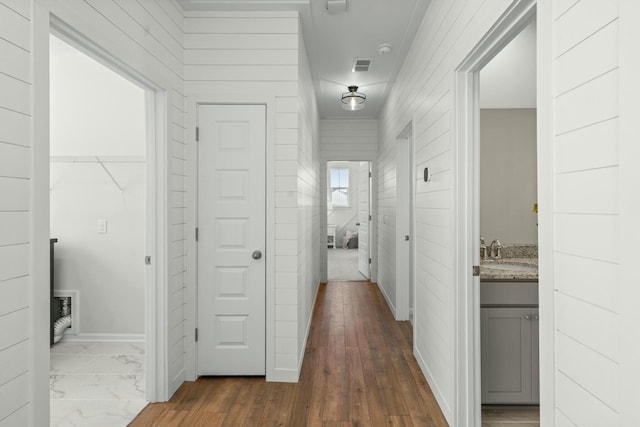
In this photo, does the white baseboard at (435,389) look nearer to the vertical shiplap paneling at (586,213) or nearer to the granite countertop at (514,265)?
the granite countertop at (514,265)

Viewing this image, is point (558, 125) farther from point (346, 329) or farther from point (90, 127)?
point (90, 127)

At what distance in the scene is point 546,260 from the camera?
1224 millimetres

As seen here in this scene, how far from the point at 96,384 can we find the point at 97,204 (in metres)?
1.59

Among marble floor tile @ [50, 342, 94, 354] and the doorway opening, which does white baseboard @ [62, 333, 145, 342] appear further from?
the doorway opening

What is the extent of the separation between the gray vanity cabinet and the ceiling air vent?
105 inches

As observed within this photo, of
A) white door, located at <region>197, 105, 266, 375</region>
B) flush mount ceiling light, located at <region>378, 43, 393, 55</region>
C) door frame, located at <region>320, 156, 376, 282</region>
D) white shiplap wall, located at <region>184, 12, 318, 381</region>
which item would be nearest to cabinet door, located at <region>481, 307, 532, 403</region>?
white shiplap wall, located at <region>184, 12, 318, 381</region>

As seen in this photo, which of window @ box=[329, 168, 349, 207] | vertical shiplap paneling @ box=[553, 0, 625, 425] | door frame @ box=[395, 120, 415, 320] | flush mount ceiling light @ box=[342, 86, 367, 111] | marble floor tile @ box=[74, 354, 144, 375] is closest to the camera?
vertical shiplap paneling @ box=[553, 0, 625, 425]

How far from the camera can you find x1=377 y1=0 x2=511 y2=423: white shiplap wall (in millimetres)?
2074

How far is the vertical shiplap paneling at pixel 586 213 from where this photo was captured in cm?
94

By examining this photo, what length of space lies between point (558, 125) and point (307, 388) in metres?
2.28

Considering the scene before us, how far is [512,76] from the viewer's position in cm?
281

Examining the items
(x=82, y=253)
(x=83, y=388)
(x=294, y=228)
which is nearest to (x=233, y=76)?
(x=294, y=228)

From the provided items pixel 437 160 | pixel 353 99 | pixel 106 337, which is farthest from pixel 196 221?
pixel 353 99

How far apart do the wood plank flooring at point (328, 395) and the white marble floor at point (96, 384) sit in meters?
0.19
